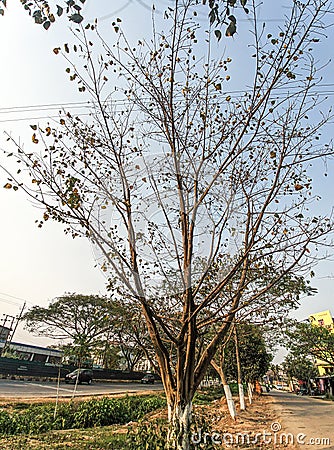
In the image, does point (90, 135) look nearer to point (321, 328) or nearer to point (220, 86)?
point (220, 86)

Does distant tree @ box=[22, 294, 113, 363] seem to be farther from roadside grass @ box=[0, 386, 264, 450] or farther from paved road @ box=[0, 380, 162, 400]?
roadside grass @ box=[0, 386, 264, 450]

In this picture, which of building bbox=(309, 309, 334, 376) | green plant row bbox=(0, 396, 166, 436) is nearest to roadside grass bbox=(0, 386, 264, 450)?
green plant row bbox=(0, 396, 166, 436)

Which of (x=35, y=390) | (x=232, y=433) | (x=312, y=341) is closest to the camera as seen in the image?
(x=232, y=433)

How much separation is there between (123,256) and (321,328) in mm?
19929

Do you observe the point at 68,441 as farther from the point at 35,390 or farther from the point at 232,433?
the point at 35,390

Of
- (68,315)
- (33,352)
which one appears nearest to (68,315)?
(68,315)

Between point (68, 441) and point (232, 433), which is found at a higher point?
point (232, 433)

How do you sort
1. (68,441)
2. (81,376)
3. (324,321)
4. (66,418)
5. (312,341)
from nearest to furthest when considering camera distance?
(68,441), (66,418), (81,376), (312,341), (324,321)

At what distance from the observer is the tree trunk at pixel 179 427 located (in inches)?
119

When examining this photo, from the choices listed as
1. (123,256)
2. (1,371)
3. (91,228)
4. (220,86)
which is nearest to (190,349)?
(123,256)

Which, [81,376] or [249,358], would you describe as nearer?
[249,358]

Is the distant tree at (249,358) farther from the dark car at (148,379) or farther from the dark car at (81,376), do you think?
the dark car at (148,379)

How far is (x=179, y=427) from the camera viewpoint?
3.08m

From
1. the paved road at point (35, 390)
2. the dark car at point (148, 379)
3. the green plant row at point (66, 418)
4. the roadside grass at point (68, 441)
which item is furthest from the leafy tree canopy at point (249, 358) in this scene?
the dark car at point (148, 379)
